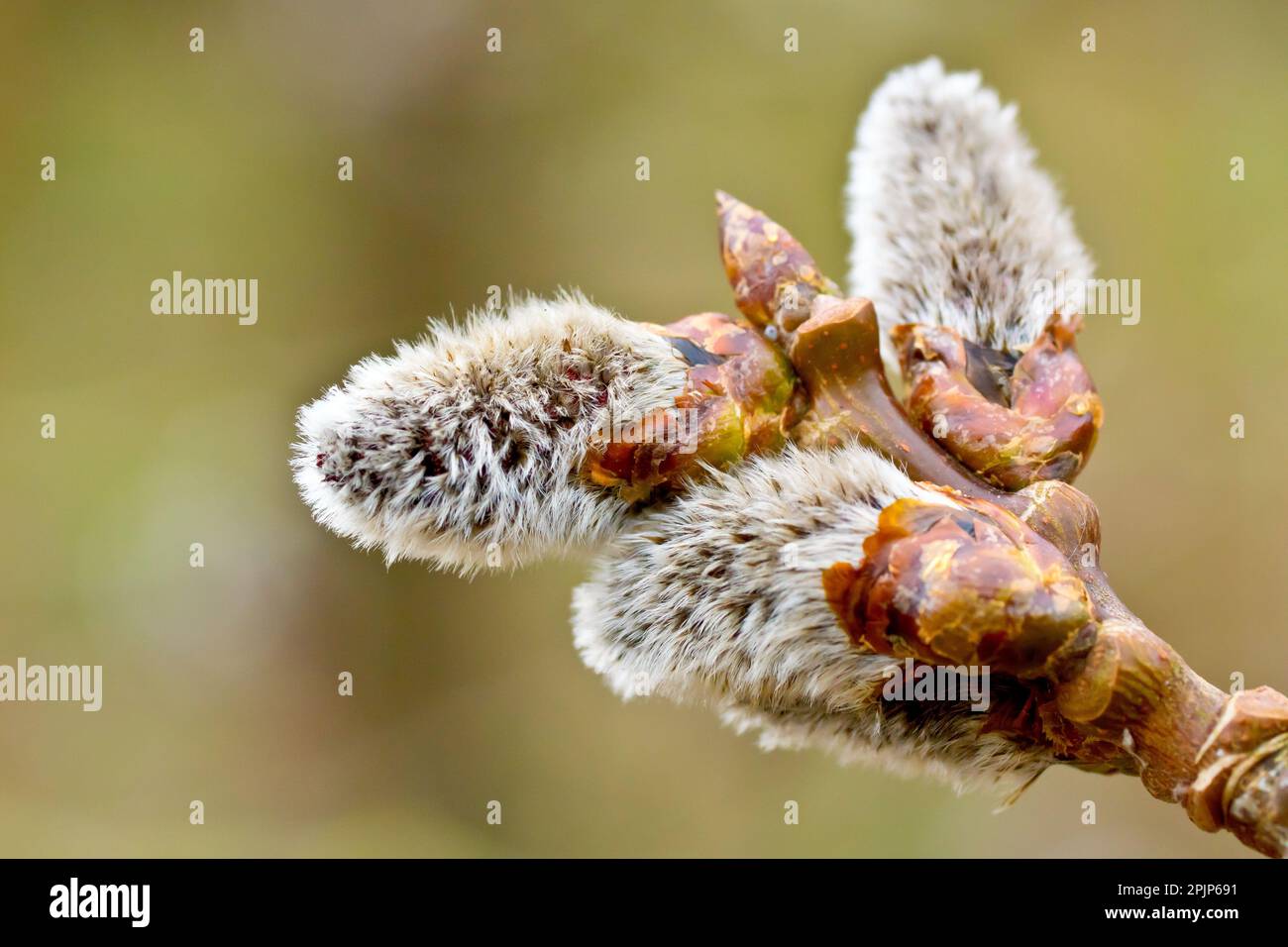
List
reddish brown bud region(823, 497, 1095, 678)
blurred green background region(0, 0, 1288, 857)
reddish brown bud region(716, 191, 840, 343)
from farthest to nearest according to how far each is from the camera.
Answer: blurred green background region(0, 0, 1288, 857) < reddish brown bud region(716, 191, 840, 343) < reddish brown bud region(823, 497, 1095, 678)

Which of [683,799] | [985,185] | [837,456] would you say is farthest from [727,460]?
[683,799]

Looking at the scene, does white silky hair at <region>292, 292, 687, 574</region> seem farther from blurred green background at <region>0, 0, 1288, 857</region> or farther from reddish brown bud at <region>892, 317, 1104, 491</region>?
blurred green background at <region>0, 0, 1288, 857</region>

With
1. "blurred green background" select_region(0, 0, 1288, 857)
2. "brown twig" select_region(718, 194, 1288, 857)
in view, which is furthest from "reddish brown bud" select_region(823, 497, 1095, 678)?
"blurred green background" select_region(0, 0, 1288, 857)

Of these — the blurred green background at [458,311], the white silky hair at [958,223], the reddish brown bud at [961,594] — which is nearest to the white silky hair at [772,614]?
the reddish brown bud at [961,594]

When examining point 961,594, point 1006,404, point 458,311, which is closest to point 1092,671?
point 961,594

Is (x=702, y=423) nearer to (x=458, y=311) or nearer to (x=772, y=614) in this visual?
(x=772, y=614)

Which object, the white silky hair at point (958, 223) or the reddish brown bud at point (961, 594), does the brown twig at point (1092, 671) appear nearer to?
the reddish brown bud at point (961, 594)
